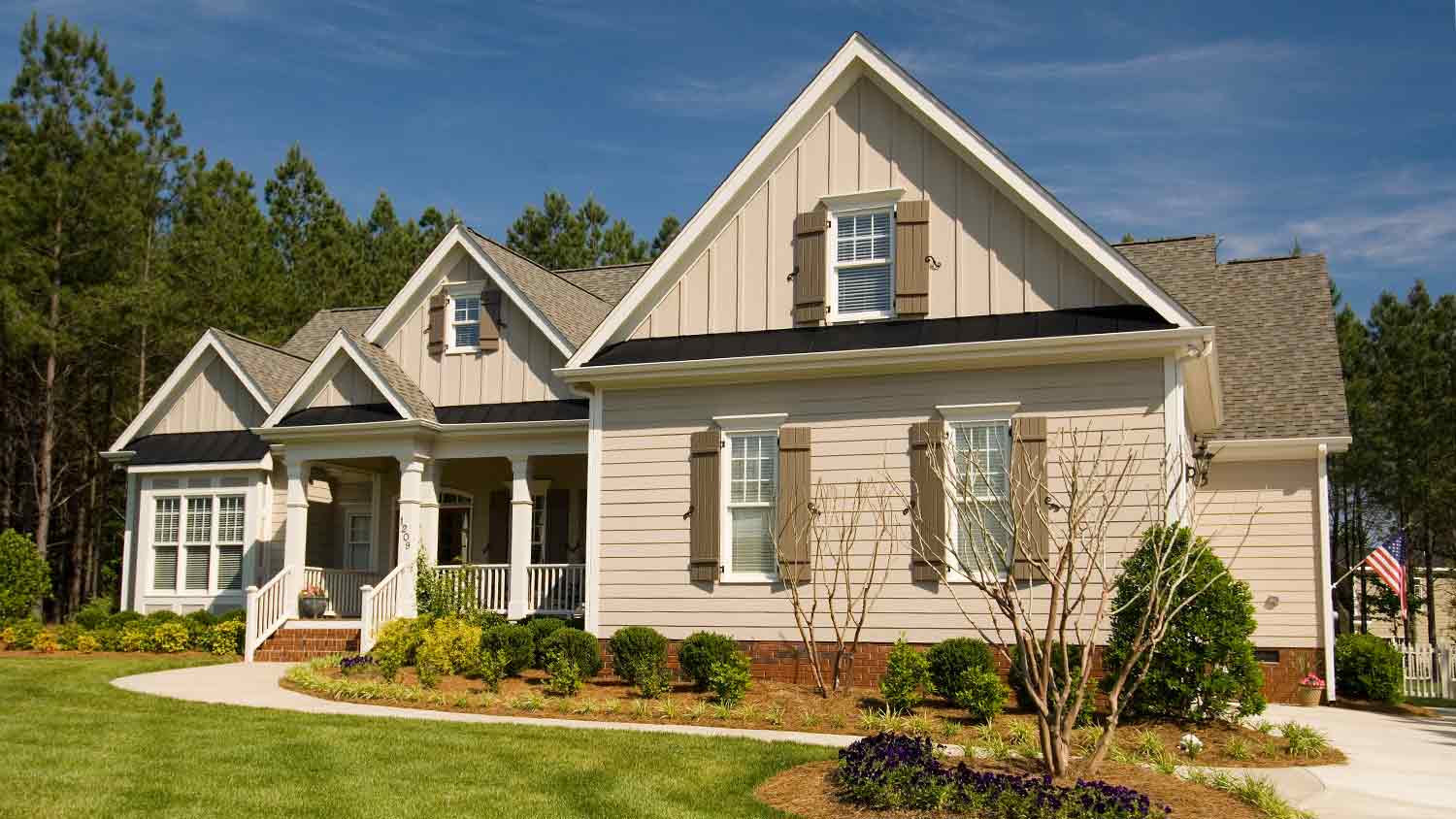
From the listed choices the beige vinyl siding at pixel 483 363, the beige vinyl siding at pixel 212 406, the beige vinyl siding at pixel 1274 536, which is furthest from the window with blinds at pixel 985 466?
the beige vinyl siding at pixel 212 406

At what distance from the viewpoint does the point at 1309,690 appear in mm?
17156

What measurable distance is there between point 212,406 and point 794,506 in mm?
13403

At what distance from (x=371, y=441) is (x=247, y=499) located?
12.1 ft

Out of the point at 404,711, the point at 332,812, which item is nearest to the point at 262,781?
the point at 332,812

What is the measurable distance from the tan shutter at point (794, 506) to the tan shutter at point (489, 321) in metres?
7.22

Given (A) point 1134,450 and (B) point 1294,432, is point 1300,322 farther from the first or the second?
(A) point 1134,450

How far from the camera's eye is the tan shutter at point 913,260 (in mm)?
15906

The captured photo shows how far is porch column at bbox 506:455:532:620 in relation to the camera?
1972cm

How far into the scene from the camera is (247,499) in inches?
894

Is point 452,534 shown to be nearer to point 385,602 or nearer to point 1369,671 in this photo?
point 385,602

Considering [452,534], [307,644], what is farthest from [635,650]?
[452,534]

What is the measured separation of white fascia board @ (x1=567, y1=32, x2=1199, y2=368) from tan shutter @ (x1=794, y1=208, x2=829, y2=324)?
1006 mm

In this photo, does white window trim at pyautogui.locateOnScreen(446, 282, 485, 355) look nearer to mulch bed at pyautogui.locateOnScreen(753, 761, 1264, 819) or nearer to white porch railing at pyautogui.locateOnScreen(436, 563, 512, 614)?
white porch railing at pyautogui.locateOnScreen(436, 563, 512, 614)

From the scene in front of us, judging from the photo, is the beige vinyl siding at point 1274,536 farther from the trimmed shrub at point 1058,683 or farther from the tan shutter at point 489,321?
the tan shutter at point 489,321
